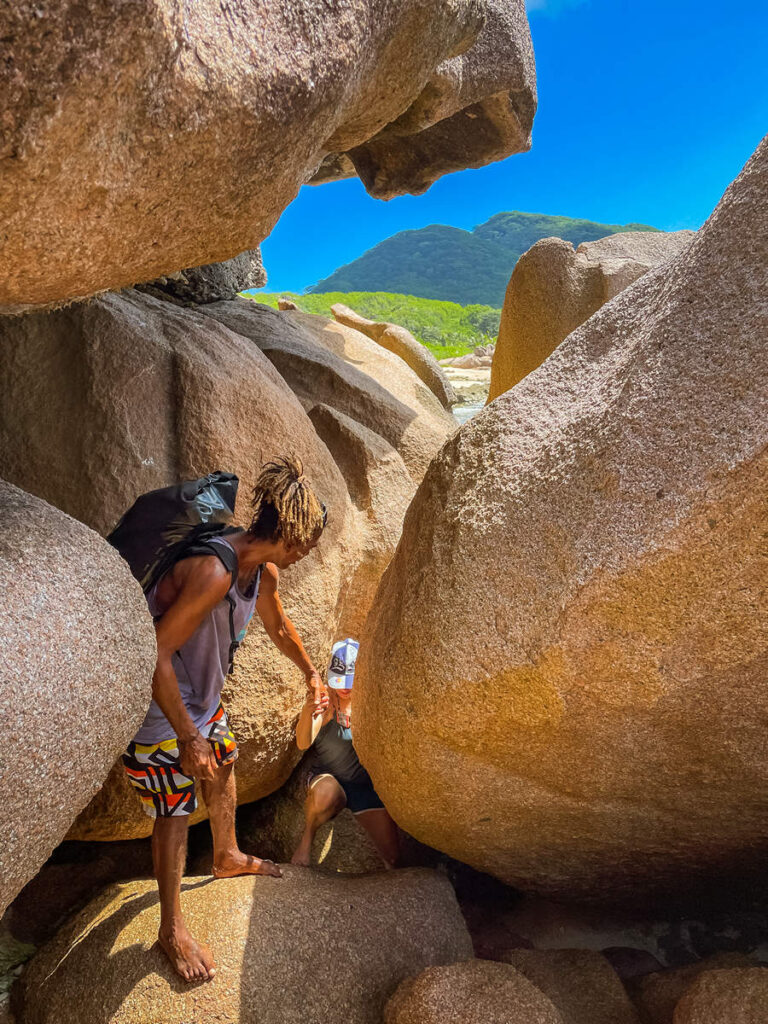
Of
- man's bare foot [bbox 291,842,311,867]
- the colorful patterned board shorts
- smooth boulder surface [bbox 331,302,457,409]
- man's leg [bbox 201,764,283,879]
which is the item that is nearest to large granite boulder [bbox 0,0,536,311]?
the colorful patterned board shorts

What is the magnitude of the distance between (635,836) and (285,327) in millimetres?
3422

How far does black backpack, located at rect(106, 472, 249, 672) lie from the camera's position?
2.13m

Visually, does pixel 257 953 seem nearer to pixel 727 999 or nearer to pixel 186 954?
pixel 186 954

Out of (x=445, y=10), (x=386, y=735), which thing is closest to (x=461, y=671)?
(x=386, y=735)

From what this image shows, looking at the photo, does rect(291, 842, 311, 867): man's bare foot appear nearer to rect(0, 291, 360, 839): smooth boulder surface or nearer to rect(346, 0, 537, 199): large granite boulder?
rect(0, 291, 360, 839): smooth boulder surface

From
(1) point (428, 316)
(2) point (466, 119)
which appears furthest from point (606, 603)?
(1) point (428, 316)

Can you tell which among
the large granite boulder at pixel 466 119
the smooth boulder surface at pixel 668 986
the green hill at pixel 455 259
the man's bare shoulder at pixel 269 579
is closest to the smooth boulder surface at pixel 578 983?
the smooth boulder surface at pixel 668 986

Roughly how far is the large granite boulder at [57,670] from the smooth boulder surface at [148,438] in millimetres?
1232

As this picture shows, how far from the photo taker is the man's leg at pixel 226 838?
251 centimetres

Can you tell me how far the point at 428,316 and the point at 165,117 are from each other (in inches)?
866

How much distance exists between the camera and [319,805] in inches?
122

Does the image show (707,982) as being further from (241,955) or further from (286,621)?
(286,621)

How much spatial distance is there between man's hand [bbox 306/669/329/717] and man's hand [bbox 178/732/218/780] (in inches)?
27.8

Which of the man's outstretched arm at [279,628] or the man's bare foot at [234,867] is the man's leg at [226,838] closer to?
the man's bare foot at [234,867]
